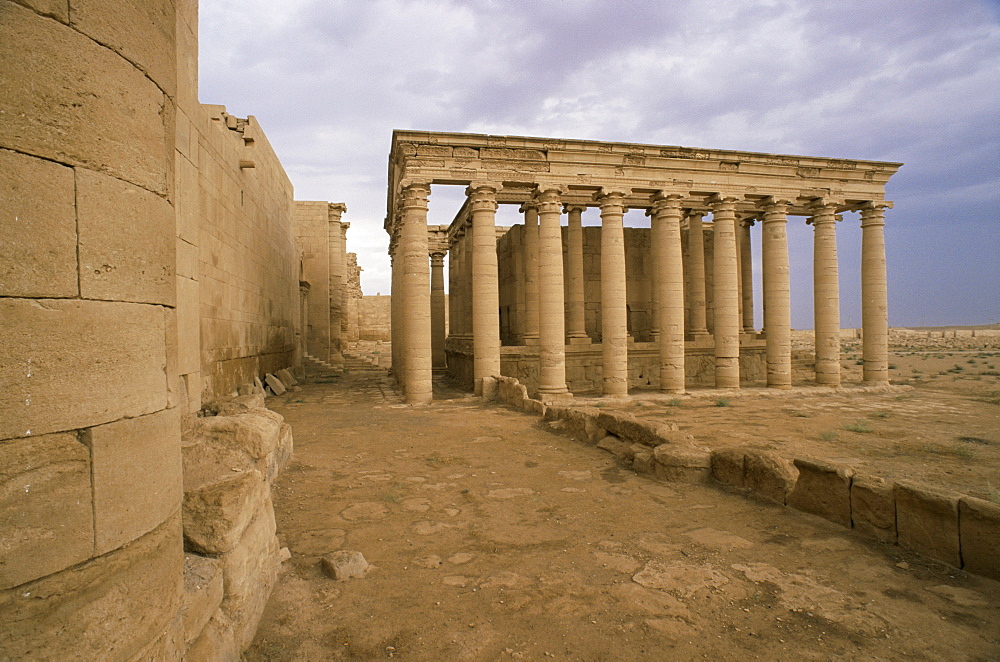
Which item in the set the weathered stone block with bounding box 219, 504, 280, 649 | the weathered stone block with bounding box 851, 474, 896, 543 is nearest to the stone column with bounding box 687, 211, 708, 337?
the weathered stone block with bounding box 851, 474, 896, 543

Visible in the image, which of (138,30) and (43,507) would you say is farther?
(138,30)

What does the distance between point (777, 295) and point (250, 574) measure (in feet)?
61.7

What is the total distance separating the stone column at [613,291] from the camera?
53.1 ft

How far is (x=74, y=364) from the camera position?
1965 mm

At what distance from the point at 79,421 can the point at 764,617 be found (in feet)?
13.6

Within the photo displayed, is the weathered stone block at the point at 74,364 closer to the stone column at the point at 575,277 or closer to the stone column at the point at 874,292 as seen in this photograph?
the stone column at the point at 575,277

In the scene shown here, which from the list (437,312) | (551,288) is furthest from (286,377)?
A: (551,288)

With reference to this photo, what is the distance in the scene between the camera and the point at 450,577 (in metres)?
4.19

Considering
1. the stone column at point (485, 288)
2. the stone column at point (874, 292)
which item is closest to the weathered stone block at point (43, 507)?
the stone column at point (485, 288)

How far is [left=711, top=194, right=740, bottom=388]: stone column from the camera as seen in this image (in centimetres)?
1744

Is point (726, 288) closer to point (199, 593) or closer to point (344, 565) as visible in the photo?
point (344, 565)

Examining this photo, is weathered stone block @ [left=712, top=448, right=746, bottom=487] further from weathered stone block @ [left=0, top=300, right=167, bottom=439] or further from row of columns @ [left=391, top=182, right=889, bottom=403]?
row of columns @ [left=391, top=182, right=889, bottom=403]

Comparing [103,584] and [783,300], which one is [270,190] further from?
[783,300]

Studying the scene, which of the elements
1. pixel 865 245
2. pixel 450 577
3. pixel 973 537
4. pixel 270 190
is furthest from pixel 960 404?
pixel 270 190
